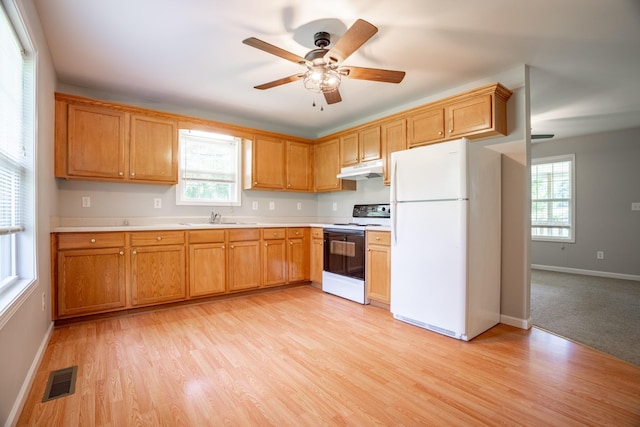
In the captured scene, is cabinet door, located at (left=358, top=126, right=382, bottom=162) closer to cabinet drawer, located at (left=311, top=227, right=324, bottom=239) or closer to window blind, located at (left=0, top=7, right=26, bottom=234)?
cabinet drawer, located at (left=311, top=227, right=324, bottom=239)

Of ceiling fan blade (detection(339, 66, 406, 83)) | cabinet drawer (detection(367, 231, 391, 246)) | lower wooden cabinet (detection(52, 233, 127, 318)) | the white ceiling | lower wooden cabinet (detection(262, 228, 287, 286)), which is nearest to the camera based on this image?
the white ceiling

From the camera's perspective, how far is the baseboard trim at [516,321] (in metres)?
2.88

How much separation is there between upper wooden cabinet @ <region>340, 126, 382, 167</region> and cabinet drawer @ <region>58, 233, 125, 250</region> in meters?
2.82

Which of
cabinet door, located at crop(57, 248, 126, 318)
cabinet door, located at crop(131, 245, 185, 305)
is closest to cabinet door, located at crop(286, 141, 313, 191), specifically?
cabinet door, located at crop(131, 245, 185, 305)

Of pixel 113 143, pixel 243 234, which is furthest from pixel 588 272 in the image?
pixel 113 143

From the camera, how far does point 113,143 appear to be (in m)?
3.29

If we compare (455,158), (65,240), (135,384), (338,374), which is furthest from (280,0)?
(65,240)

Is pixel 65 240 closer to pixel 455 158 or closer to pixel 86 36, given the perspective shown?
pixel 86 36

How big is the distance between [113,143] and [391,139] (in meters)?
3.05

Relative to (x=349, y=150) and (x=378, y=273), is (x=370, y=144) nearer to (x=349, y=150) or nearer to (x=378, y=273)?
(x=349, y=150)

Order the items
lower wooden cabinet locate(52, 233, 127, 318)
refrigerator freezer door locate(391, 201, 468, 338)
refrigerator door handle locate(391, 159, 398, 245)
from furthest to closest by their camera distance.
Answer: refrigerator door handle locate(391, 159, 398, 245) < lower wooden cabinet locate(52, 233, 127, 318) < refrigerator freezer door locate(391, 201, 468, 338)

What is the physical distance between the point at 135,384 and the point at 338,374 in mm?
1254

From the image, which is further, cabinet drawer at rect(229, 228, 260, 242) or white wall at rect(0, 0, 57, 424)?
cabinet drawer at rect(229, 228, 260, 242)

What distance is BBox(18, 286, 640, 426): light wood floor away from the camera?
5.35ft
